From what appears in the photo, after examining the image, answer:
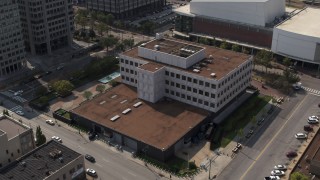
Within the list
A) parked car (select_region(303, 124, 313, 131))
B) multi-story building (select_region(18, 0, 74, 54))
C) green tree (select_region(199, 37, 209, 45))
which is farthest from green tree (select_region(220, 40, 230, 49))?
multi-story building (select_region(18, 0, 74, 54))

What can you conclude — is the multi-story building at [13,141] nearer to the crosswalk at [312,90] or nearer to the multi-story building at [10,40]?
the multi-story building at [10,40]

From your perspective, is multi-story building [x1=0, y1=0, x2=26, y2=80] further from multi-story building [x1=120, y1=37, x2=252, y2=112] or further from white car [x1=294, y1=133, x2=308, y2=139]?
white car [x1=294, y1=133, x2=308, y2=139]

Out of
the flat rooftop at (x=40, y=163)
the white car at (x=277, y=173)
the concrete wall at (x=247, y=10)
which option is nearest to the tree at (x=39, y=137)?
the flat rooftop at (x=40, y=163)

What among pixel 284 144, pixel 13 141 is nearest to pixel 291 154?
pixel 284 144

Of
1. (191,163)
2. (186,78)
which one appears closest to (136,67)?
(186,78)

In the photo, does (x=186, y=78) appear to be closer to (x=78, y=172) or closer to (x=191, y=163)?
(x=191, y=163)
